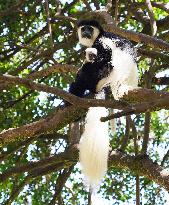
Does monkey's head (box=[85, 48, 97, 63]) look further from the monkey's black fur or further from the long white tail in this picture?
the long white tail

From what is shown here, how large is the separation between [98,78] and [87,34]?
1.49 ft

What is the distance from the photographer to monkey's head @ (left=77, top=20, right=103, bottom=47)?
12.1ft

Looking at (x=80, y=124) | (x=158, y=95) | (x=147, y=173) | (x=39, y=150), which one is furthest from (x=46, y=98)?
(x=158, y=95)

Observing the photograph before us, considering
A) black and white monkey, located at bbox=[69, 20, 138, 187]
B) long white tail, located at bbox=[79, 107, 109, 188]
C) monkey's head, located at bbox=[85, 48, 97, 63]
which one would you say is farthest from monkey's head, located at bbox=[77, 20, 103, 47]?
long white tail, located at bbox=[79, 107, 109, 188]

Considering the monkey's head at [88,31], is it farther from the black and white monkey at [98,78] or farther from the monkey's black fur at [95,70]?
the monkey's black fur at [95,70]

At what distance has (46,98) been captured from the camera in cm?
436

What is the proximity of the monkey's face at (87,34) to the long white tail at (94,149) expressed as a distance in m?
0.98

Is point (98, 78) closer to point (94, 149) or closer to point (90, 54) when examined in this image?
point (90, 54)

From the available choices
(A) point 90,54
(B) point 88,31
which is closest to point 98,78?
(A) point 90,54

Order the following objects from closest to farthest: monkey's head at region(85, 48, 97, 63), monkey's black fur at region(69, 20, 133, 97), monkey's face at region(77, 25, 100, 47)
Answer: monkey's head at region(85, 48, 97, 63)
monkey's black fur at region(69, 20, 133, 97)
monkey's face at region(77, 25, 100, 47)

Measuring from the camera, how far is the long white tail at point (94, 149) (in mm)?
2498

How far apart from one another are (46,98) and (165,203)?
1.63 meters

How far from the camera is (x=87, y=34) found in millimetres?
3660

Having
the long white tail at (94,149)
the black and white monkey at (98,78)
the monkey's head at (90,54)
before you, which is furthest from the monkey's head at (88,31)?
the long white tail at (94,149)
